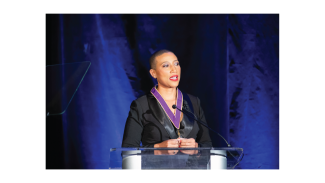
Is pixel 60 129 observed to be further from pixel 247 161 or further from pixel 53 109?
pixel 247 161

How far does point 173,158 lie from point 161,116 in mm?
732

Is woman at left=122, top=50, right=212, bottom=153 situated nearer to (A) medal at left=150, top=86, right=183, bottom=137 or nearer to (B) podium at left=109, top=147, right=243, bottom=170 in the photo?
(A) medal at left=150, top=86, right=183, bottom=137

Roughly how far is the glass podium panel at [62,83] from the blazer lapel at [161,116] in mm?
773

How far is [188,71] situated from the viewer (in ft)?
11.0

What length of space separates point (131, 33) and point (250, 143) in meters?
1.46

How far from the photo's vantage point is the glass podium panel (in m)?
3.28

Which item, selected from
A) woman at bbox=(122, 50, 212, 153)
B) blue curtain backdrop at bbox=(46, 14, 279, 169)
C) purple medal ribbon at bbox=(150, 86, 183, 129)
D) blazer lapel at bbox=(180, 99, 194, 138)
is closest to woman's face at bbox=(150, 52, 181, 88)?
woman at bbox=(122, 50, 212, 153)

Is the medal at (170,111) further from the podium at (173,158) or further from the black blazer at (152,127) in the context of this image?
the podium at (173,158)

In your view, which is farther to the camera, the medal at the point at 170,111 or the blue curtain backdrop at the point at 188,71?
the blue curtain backdrop at the point at 188,71

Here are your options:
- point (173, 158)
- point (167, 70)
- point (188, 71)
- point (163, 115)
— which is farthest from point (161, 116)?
point (173, 158)

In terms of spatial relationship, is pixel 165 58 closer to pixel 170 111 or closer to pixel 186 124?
pixel 170 111

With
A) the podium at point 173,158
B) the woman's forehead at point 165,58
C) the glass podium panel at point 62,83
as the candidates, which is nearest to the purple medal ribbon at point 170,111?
the woman's forehead at point 165,58

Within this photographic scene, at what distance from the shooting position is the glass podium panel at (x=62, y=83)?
10.8ft

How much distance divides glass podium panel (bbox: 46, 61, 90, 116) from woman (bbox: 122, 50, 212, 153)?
2.25 feet
